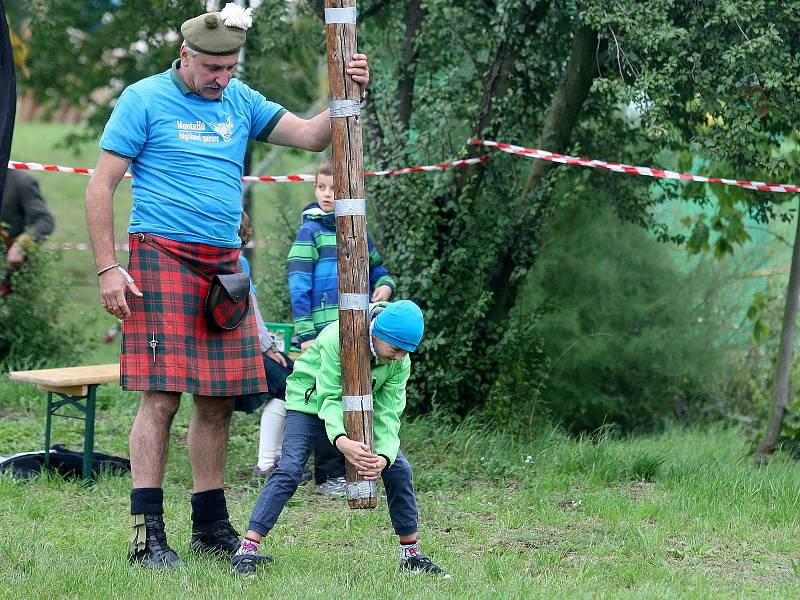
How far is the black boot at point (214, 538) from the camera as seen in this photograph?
474 centimetres

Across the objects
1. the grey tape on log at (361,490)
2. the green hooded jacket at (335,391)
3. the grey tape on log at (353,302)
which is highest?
the grey tape on log at (353,302)

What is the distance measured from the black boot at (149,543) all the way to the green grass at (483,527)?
0.08 metres

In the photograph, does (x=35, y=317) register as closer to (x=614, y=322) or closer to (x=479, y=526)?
(x=614, y=322)

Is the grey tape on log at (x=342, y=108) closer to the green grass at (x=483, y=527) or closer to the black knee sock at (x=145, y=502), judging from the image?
the black knee sock at (x=145, y=502)

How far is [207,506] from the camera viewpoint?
15.6 feet

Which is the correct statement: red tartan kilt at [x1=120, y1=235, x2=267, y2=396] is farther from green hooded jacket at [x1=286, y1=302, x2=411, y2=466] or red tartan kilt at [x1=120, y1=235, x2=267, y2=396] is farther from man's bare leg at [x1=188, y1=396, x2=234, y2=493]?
green hooded jacket at [x1=286, y1=302, x2=411, y2=466]

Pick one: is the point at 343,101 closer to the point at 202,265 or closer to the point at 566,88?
the point at 202,265

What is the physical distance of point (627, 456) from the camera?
6.68 metres

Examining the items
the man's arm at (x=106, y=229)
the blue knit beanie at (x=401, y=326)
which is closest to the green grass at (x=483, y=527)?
the blue knit beanie at (x=401, y=326)

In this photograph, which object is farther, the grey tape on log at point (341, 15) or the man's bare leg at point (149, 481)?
the man's bare leg at point (149, 481)

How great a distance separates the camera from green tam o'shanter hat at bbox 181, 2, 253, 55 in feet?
14.3

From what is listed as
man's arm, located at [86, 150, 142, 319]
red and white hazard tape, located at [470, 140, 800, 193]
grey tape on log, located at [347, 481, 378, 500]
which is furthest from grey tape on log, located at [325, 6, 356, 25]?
red and white hazard tape, located at [470, 140, 800, 193]

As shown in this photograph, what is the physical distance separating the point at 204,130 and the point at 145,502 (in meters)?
1.51

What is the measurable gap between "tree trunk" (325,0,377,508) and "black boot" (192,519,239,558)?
0.70 metres
